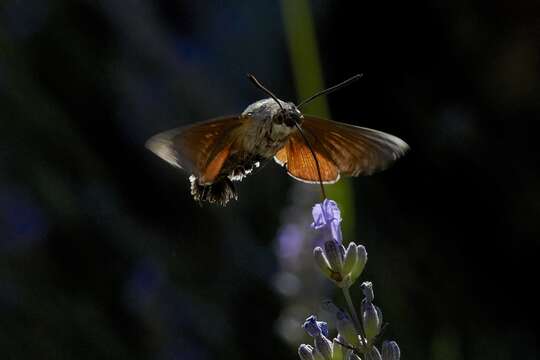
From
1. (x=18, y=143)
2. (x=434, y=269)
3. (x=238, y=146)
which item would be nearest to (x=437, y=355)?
(x=434, y=269)

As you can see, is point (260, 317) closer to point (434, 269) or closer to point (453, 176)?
point (434, 269)

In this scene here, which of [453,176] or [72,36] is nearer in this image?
[453,176]

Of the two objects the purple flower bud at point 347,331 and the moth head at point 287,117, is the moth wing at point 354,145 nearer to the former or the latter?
the moth head at point 287,117

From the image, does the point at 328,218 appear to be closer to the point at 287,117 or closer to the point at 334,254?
the point at 334,254

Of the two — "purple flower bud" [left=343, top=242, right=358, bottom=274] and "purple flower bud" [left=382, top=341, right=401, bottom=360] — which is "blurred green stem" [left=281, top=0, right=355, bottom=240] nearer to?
"purple flower bud" [left=343, top=242, right=358, bottom=274]

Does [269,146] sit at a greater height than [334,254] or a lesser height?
greater

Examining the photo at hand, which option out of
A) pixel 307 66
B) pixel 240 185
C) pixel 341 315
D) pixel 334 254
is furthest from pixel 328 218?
pixel 240 185
